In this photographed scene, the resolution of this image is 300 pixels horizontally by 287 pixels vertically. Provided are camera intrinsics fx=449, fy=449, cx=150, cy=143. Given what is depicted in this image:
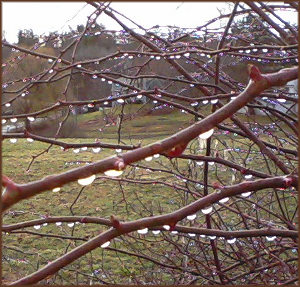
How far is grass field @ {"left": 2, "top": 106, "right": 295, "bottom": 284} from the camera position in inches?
84.4

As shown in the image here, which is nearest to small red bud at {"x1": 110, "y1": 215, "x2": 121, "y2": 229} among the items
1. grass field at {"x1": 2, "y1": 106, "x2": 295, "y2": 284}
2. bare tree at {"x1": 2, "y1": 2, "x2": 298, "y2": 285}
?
bare tree at {"x1": 2, "y1": 2, "x2": 298, "y2": 285}

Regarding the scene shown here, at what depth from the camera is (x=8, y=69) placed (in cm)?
176

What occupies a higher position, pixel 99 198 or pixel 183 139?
pixel 99 198

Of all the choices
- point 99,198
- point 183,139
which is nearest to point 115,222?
point 183,139

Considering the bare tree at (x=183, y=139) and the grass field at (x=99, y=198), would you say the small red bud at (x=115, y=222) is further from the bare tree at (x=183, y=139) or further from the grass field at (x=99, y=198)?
the grass field at (x=99, y=198)

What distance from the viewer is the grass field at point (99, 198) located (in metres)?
2.14

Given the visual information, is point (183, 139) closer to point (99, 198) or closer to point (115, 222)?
point (115, 222)

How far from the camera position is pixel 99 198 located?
145 inches

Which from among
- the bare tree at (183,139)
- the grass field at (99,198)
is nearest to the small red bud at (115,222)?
the bare tree at (183,139)

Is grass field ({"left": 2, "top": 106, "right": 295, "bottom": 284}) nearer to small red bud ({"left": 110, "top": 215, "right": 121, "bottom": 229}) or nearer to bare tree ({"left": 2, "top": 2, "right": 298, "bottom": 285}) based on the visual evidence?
bare tree ({"left": 2, "top": 2, "right": 298, "bottom": 285})

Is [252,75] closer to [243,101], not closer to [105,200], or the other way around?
[243,101]

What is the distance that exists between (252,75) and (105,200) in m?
3.30

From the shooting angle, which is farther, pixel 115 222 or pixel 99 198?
pixel 99 198

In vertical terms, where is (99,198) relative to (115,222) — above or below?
above
